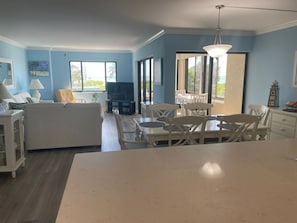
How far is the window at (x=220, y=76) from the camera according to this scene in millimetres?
6803

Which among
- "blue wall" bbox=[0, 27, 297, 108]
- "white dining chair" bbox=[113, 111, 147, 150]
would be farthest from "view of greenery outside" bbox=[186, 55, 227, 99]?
"white dining chair" bbox=[113, 111, 147, 150]

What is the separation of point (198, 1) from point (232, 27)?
209cm

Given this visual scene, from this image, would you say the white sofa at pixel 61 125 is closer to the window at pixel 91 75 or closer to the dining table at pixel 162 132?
the dining table at pixel 162 132

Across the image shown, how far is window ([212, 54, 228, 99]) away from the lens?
22.3 ft

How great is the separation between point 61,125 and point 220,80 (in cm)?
492

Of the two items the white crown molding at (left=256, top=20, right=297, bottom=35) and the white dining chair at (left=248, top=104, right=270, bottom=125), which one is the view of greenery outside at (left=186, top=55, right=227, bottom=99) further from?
the white dining chair at (left=248, top=104, right=270, bottom=125)

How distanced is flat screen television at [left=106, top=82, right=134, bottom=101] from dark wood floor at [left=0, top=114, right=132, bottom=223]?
4.47m

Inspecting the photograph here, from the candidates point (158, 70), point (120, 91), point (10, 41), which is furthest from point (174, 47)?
point (10, 41)

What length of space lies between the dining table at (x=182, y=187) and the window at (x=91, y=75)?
8232 mm

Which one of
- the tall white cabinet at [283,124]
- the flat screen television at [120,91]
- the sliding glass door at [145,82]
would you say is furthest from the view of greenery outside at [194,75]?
the tall white cabinet at [283,124]

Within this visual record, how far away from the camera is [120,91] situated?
28.3ft

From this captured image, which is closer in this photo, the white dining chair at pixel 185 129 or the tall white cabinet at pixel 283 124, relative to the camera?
the white dining chair at pixel 185 129

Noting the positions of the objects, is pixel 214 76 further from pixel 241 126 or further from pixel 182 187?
pixel 182 187

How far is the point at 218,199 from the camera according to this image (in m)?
0.86
